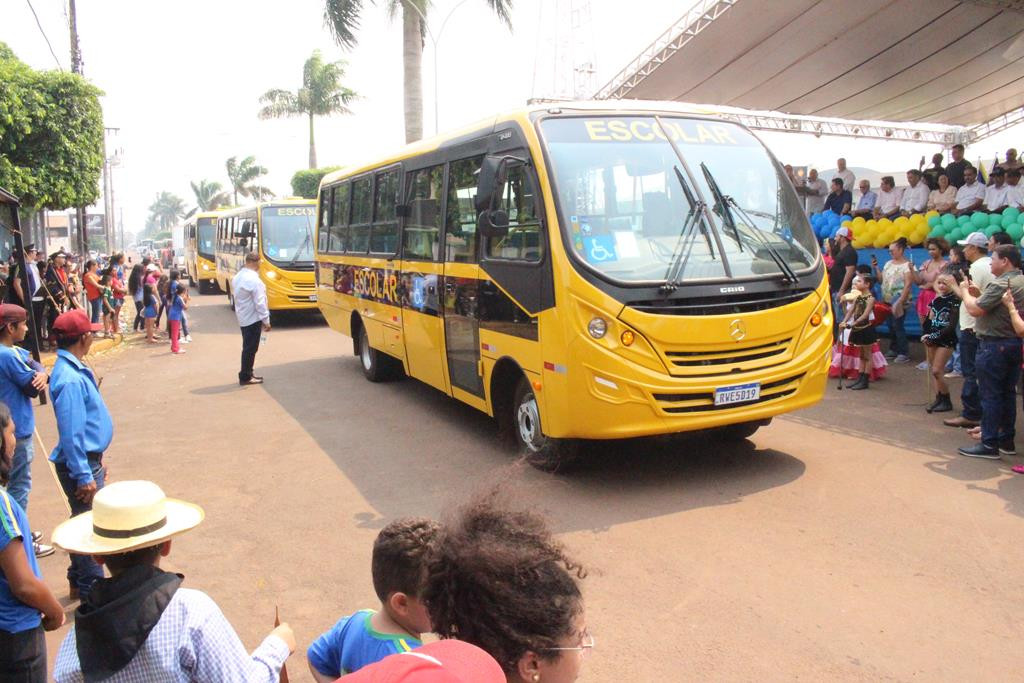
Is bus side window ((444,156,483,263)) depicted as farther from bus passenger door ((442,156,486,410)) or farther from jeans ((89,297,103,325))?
jeans ((89,297,103,325))

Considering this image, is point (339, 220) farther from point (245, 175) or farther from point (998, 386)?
point (245, 175)

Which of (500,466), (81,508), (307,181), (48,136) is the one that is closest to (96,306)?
(48,136)

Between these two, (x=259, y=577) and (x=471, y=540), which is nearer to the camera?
(x=471, y=540)

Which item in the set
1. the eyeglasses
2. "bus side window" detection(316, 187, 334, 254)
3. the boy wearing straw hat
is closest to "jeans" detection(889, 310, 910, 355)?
"bus side window" detection(316, 187, 334, 254)

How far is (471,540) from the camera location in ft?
5.55

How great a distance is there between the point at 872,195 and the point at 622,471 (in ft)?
31.5

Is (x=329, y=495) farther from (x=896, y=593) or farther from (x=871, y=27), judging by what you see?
(x=871, y=27)

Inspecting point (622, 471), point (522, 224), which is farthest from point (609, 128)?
point (622, 471)

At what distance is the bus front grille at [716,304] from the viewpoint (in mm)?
5922

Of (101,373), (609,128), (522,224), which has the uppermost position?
(609,128)

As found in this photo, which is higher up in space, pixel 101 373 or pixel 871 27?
pixel 871 27

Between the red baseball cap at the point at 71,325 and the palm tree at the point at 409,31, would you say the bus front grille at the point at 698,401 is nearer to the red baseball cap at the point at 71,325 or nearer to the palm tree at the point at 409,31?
the red baseball cap at the point at 71,325

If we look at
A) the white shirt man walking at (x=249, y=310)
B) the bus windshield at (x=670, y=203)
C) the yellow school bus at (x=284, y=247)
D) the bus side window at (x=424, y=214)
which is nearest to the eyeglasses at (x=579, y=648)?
the bus windshield at (x=670, y=203)

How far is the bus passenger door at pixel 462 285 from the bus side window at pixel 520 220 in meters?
0.62
